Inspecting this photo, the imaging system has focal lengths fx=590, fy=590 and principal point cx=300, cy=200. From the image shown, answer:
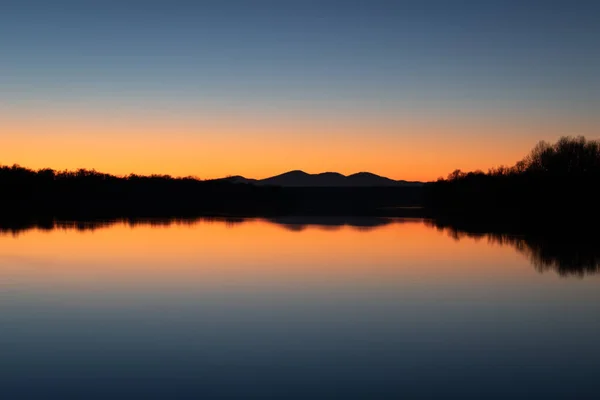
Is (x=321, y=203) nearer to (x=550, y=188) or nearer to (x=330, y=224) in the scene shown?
(x=550, y=188)

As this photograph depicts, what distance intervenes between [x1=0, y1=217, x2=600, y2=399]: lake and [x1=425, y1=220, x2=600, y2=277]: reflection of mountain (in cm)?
22

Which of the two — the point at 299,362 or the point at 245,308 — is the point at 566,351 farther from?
the point at 245,308

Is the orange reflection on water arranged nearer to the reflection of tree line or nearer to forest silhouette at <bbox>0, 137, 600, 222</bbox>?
the reflection of tree line

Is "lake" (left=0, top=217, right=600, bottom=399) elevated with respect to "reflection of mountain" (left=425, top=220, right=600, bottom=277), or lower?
lower

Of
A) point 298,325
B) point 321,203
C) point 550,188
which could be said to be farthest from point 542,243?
point 321,203

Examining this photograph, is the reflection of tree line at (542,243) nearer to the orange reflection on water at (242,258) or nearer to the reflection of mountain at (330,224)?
the reflection of mountain at (330,224)

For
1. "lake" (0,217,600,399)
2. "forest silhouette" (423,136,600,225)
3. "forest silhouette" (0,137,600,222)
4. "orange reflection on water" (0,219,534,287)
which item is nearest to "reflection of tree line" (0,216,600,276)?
"lake" (0,217,600,399)

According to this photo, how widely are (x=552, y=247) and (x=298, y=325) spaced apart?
18.6m

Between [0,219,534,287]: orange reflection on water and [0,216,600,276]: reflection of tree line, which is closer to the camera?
[0,219,534,287]: orange reflection on water

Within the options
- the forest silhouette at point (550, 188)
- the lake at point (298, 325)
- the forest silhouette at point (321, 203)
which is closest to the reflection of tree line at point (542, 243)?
the lake at point (298, 325)

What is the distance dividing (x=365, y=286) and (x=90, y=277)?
8160mm

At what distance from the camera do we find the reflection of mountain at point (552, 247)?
2028 centimetres

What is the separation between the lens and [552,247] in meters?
26.3

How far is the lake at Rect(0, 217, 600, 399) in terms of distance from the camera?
8250 mm
